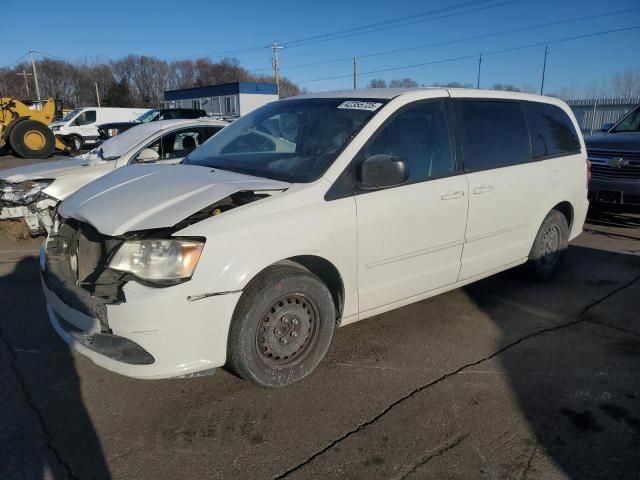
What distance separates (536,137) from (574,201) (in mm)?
908

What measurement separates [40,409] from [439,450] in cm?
230

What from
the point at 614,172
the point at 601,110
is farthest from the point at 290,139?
the point at 601,110

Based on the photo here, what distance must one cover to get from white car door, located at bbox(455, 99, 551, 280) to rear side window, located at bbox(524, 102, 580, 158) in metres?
0.14

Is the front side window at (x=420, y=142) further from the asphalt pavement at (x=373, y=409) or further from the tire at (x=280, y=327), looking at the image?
the asphalt pavement at (x=373, y=409)

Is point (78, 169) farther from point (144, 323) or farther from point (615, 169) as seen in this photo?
point (615, 169)

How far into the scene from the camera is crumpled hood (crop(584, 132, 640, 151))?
728 centimetres

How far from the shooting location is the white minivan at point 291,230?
258 cm

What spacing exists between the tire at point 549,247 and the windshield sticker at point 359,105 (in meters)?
2.26

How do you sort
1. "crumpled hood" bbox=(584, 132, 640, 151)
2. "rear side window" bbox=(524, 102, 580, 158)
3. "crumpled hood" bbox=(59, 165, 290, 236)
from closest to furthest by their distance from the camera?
"crumpled hood" bbox=(59, 165, 290, 236)
"rear side window" bbox=(524, 102, 580, 158)
"crumpled hood" bbox=(584, 132, 640, 151)

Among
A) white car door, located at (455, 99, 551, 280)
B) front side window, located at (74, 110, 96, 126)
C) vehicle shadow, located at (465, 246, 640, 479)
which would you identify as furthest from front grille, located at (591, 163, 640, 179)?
front side window, located at (74, 110, 96, 126)

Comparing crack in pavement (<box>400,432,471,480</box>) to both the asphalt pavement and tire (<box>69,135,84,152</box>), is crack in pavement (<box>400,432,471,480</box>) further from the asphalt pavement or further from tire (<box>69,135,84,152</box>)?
tire (<box>69,135,84,152</box>)

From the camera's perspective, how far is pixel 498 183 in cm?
397

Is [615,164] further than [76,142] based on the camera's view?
No

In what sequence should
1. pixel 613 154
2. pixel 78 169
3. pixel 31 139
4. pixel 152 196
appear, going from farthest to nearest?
1. pixel 31 139
2. pixel 613 154
3. pixel 78 169
4. pixel 152 196
